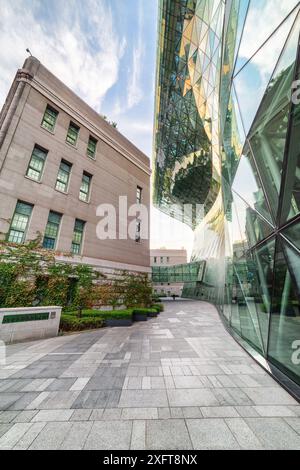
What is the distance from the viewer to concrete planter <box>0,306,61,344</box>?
343 inches

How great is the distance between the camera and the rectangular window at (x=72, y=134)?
1842 centimetres

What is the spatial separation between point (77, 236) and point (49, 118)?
1069cm

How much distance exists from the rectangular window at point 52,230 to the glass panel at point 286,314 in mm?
14905

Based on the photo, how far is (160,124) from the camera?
30188 millimetres

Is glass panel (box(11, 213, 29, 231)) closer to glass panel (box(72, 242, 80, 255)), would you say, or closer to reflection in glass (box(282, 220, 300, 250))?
glass panel (box(72, 242, 80, 255))

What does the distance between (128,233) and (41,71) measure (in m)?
16.3

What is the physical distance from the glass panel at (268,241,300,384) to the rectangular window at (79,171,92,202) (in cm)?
1685

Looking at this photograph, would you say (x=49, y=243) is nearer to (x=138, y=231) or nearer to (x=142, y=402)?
(x=138, y=231)

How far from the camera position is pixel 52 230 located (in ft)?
51.1

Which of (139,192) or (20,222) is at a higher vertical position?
(139,192)

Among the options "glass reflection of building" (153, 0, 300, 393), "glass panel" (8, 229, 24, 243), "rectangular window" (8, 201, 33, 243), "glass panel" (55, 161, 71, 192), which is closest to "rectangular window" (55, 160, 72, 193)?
"glass panel" (55, 161, 71, 192)

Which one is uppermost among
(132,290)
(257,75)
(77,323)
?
(257,75)

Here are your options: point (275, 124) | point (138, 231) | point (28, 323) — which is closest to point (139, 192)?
point (138, 231)

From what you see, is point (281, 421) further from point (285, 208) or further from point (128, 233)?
point (128, 233)
